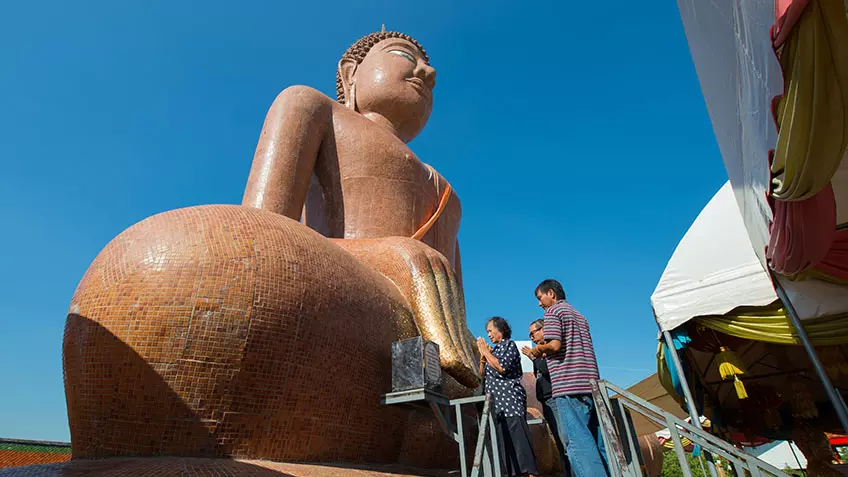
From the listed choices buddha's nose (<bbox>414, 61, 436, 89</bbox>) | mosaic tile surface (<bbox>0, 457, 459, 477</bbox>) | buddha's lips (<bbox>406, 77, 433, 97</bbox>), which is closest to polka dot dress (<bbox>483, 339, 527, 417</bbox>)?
mosaic tile surface (<bbox>0, 457, 459, 477</bbox>)

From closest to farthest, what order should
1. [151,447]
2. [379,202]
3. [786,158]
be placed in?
[151,447] → [786,158] → [379,202]

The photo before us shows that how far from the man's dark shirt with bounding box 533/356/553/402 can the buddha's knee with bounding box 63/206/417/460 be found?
44.2 inches

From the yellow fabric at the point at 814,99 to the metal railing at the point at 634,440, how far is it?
1268 millimetres

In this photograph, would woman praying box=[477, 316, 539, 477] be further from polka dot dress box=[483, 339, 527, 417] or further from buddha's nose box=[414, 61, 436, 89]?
buddha's nose box=[414, 61, 436, 89]

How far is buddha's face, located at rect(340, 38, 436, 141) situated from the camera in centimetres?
600

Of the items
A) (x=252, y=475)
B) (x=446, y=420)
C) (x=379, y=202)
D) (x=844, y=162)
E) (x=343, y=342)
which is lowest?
(x=252, y=475)

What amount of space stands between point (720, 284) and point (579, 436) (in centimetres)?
280

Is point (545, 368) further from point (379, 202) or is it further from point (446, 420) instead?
point (379, 202)

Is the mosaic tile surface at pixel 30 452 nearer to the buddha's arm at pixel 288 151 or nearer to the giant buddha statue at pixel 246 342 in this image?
the buddha's arm at pixel 288 151

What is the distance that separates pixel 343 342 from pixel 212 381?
2.23 ft

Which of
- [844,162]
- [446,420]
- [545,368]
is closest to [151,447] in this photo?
[446,420]

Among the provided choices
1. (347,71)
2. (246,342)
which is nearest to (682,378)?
(246,342)

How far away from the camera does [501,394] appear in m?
2.99

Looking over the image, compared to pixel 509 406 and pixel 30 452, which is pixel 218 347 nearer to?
pixel 509 406
